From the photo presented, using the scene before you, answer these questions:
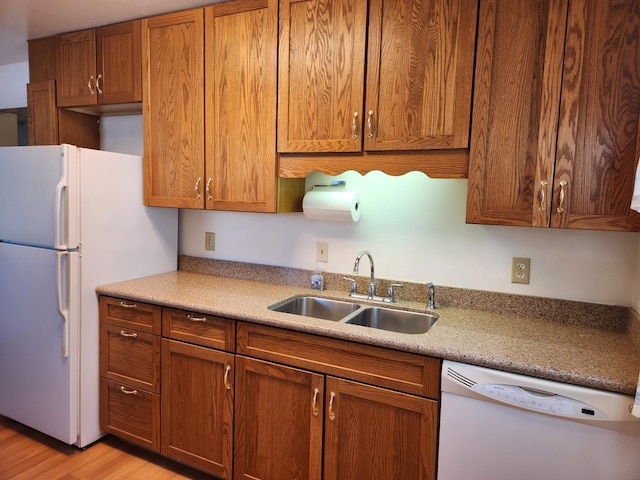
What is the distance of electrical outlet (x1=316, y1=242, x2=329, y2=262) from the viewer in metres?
2.30

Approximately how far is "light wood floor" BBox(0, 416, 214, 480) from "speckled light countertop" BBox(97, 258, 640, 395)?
2.77 ft

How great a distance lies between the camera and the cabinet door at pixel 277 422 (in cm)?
170

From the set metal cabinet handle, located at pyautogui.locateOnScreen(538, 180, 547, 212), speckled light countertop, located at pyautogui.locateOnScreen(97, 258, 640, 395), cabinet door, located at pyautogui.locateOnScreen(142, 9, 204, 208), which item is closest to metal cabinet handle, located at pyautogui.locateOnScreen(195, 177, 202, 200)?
cabinet door, located at pyautogui.locateOnScreen(142, 9, 204, 208)

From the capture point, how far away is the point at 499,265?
1.92 m

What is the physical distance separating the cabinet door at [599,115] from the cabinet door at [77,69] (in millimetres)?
2419

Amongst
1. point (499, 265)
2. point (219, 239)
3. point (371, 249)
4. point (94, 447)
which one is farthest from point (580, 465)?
point (94, 447)

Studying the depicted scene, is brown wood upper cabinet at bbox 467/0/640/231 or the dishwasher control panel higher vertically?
brown wood upper cabinet at bbox 467/0/640/231

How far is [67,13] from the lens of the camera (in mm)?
2287

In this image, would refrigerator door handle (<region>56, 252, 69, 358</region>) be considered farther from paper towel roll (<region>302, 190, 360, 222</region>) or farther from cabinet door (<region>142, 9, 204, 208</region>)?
paper towel roll (<region>302, 190, 360, 222</region>)

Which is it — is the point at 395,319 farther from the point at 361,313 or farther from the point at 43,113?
the point at 43,113

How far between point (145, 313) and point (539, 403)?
172 centimetres

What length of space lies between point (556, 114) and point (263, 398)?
5.14ft

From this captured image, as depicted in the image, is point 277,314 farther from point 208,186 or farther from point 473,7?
point 473,7

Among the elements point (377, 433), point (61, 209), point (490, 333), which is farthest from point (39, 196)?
point (490, 333)
